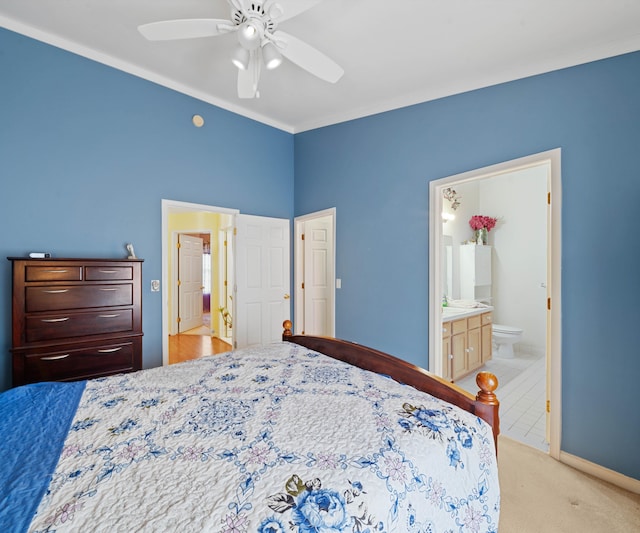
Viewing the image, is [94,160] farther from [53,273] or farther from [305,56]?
[305,56]

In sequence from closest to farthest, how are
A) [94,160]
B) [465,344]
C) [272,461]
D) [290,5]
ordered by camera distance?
[272,461] → [290,5] → [94,160] → [465,344]

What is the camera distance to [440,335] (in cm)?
294

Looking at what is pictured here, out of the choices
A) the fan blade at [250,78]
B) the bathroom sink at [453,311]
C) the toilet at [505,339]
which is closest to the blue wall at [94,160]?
the fan blade at [250,78]

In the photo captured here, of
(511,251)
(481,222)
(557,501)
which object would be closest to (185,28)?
(557,501)

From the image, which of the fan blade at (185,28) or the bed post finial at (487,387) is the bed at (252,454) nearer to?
the bed post finial at (487,387)

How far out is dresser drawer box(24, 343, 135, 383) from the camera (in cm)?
218

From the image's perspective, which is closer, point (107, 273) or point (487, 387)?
point (487, 387)

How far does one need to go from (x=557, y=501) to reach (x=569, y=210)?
6.03 ft

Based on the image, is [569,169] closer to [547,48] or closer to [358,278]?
[547,48]

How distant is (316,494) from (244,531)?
189 mm

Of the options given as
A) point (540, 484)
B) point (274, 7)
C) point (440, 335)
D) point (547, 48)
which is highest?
point (547, 48)

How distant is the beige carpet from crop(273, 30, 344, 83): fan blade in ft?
9.36

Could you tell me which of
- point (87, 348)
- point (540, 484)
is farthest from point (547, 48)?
point (87, 348)

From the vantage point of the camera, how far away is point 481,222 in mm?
4961
